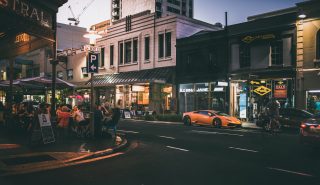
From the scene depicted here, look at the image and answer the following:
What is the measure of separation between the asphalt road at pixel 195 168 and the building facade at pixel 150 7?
81.7 metres

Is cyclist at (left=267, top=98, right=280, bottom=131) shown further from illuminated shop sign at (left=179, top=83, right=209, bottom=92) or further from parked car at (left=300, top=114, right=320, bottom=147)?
illuminated shop sign at (left=179, top=83, right=209, bottom=92)

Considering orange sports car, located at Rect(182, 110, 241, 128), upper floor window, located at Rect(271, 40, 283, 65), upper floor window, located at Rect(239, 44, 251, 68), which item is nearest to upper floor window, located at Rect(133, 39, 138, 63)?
upper floor window, located at Rect(239, 44, 251, 68)

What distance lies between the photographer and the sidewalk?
8.41 metres

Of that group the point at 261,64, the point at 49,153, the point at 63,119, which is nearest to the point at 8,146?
the point at 49,153

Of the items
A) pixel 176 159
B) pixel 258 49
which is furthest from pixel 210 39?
pixel 176 159

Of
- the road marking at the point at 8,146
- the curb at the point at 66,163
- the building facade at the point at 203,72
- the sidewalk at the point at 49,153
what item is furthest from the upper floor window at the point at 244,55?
the road marking at the point at 8,146

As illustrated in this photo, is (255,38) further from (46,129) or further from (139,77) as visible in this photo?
(46,129)

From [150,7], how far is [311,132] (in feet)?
281

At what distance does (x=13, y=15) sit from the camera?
9.70 m

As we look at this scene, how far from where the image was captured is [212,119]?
22266mm

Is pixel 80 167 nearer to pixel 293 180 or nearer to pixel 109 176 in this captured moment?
pixel 109 176

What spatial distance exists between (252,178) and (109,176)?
10.6 feet

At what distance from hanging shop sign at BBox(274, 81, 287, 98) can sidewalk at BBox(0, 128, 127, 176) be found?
1531 centimetres

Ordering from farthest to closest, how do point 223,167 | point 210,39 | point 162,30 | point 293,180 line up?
point 162,30, point 210,39, point 223,167, point 293,180
